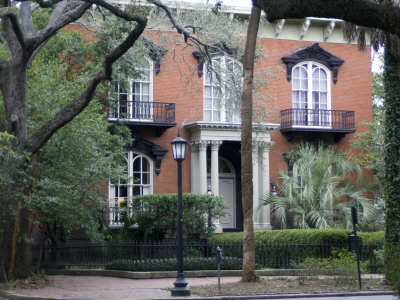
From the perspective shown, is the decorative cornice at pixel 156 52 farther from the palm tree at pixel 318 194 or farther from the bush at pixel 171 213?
the palm tree at pixel 318 194

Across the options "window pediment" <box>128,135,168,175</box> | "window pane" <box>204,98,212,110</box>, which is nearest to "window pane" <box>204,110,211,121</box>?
"window pane" <box>204,98,212,110</box>

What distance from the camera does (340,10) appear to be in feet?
20.9

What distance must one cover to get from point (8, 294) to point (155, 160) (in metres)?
13.9

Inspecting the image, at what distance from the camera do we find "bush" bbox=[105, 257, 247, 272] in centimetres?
1916

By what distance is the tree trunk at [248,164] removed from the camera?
1598 cm

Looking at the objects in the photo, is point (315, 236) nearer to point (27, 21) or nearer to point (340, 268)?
point (340, 268)

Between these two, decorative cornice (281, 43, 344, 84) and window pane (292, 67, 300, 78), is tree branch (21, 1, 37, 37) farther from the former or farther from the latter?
window pane (292, 67, 300, 78)

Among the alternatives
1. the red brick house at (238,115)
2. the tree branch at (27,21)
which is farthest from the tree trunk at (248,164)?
the red brick house at (238,115)

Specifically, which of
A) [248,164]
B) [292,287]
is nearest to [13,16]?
[248,164]

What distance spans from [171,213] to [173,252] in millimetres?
2281

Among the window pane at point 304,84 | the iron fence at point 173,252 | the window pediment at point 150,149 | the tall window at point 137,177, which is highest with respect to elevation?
the window pane at point 304,84

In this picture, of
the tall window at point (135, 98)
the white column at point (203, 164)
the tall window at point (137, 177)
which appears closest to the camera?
the tall window at point (135, 98)

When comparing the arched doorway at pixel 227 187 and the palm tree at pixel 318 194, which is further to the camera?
the arched doorway at pixel 227 187

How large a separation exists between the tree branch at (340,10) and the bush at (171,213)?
16.5 m
